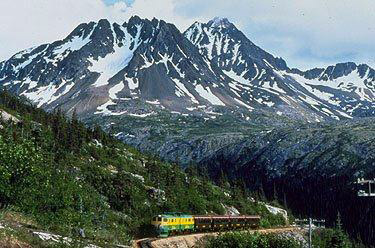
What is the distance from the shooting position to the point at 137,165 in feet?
440

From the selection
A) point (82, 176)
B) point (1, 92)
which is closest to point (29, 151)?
point (82, 176)

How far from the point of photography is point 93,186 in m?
96.8

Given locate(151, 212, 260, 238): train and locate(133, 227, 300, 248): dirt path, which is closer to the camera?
locate(133, 227, 300, 248): dirt path

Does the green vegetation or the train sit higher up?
the green vegetation

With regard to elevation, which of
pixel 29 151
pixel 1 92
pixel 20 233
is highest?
pixel 1 92

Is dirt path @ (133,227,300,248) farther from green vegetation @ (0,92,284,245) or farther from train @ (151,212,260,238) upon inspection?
green vegetation @ (0,92,284,245)

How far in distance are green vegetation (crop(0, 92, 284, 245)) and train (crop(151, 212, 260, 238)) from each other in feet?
12.1

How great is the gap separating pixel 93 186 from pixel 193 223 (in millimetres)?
22359

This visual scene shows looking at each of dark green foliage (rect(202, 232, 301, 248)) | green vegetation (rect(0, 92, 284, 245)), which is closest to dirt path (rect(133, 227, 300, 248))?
green vegetation (rect(0, 92, 284, 245))

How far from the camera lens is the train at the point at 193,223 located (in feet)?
244

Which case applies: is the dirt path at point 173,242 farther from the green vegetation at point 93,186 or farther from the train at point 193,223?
the green vegetation at point 93,186

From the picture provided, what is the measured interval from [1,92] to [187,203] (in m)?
86.9

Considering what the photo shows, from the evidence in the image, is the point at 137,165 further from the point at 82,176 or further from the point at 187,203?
the point at 82,176

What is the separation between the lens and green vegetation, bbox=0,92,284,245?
128 feet
